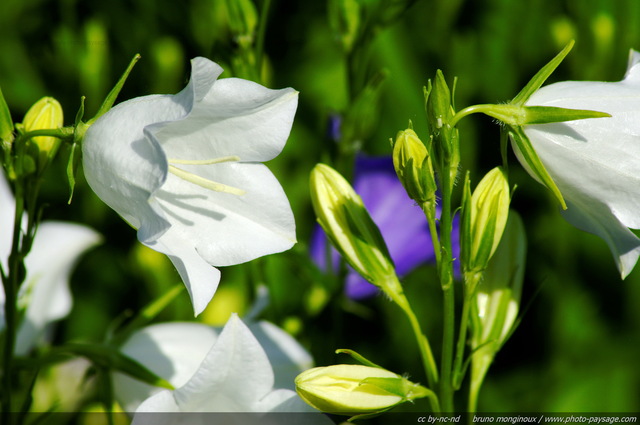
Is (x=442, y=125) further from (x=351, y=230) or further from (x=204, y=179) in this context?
(x=204, y=179)

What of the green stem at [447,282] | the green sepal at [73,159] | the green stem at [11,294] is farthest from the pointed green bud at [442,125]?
the green stem at [11,294]

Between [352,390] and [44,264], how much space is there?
82 cm

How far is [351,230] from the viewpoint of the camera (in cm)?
113

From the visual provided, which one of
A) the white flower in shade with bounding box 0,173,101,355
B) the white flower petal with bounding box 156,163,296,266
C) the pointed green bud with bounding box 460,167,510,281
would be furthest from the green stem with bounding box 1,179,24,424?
the pointed green bud with bounding box 460,167,510,281

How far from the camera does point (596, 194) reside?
1.07m

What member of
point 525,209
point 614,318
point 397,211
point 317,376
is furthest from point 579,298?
point 317,376

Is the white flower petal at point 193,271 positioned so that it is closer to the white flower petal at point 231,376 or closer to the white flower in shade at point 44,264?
the white flower petal at point 231,376

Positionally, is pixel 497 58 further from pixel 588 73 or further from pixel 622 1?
pixel 622 1

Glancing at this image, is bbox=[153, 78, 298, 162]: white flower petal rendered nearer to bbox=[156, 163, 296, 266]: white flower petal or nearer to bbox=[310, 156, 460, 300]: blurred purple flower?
bbox=[156, 163, 296, 266]: white flower petal

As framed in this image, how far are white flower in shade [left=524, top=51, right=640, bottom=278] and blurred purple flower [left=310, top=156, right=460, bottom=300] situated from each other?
2.54 feet

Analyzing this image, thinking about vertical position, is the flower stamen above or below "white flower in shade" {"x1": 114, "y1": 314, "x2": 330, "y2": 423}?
above

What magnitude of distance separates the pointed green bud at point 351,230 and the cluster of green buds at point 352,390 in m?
0.18

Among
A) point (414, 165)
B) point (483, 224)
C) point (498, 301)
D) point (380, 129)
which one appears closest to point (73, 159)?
point (414, 165)

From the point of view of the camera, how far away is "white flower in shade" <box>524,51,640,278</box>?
1.04 meters
